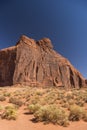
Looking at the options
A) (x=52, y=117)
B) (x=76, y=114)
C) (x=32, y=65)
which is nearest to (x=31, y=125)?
(x=52, y=117)

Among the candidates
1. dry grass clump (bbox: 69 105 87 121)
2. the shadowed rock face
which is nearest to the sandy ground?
dry grass clump (bbox: 69 105 87 121)

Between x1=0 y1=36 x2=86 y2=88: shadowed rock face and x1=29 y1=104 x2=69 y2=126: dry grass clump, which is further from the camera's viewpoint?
x1=0 y1=36 x2=86 y2=88: shadowed rock face

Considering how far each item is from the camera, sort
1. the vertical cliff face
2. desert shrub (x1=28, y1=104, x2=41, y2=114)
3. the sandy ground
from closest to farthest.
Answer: the sandy ground → desert shrub (x1=28, y1=104, x2=41, y2=114) → the vertical cliff face

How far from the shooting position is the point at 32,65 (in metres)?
62.9

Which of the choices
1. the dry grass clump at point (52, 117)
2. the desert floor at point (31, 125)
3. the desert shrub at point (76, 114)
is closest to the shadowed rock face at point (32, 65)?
the desert shrub at point (76, 114)

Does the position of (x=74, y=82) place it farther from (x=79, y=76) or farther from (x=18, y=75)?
(x=18, y=75)

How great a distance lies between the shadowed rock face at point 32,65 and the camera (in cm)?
6056

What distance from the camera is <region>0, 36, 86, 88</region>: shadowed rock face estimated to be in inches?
2384

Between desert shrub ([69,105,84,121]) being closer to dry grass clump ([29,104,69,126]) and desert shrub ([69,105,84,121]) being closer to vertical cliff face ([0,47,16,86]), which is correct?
dry grass clump ([29,104,69,126])

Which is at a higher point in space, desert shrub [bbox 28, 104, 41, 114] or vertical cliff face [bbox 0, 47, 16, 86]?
vertical cliff face [bbox 0, 47, 16, 86]

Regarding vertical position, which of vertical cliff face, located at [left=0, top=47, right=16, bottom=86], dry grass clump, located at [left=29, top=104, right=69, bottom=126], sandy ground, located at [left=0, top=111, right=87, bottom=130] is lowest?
sandy ground, located at [left=0, top=111, right=87, bottom=130]

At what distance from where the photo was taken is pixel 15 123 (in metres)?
10.4

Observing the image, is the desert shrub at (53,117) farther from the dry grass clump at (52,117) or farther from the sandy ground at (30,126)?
the sandy ground at (30,126)

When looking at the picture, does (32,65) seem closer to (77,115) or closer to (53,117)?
(77,115)
